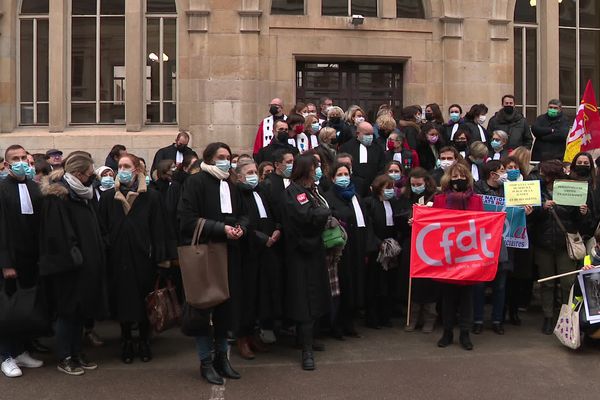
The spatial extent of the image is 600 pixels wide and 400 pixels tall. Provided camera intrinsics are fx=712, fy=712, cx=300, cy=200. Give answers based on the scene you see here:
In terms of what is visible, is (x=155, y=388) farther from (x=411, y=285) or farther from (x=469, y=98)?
(x=469, y=98)

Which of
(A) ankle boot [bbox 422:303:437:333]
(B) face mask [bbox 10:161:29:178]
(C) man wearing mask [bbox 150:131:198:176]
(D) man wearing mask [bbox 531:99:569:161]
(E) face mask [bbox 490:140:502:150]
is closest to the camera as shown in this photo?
(B) face mask [bbox 10:161:29:178]

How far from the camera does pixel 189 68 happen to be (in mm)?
13500

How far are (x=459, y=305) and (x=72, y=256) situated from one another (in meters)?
4.05

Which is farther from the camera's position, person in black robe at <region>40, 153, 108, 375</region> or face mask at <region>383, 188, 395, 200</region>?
face mask at <region>383, 188, 395, 200</region>

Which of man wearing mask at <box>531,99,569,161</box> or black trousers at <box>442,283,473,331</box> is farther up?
man wearing mask at <box>531,99,569,161</box>

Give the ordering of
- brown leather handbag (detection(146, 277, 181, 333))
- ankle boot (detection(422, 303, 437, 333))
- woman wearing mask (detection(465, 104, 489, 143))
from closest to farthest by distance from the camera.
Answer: brown leather handbag (detection(146, 277, 181, 333))
ankle boot (detection(422, 303, 437, 333))
woman wearing mask (detection(465, 104, 489, 143))

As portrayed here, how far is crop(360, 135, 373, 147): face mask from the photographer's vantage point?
31.1 feet

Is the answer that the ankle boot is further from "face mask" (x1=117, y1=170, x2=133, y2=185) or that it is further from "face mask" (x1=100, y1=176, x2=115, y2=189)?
"face mask" (x1=100, y1=176, x2=115, y2=189)

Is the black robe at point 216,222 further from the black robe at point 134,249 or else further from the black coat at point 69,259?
the black coat at point 69,259

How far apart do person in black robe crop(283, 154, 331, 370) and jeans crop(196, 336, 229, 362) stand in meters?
0.76

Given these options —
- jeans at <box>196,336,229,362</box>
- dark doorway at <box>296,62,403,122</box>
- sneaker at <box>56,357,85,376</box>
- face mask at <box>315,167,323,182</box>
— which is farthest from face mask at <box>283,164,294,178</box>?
dark doorway at <box>296,62,403,122</box>

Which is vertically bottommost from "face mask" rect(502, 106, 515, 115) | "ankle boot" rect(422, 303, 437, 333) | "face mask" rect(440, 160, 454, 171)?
"ankle boot" rect(422, 303, 437, 333)

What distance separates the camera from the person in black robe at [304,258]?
6797 millimetres

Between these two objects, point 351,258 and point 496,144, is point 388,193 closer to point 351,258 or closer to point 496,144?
point 351,258
